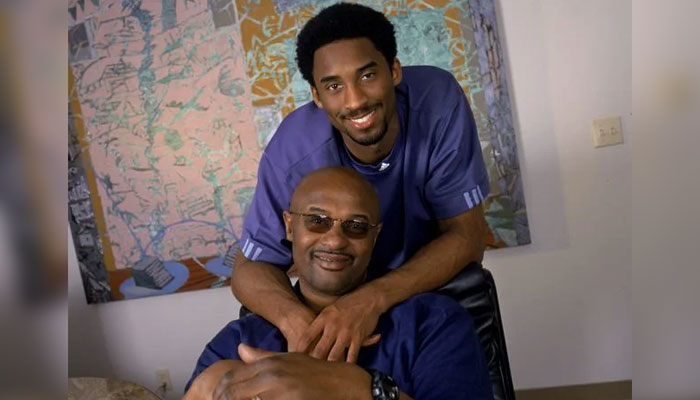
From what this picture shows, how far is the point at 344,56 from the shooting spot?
1.54m

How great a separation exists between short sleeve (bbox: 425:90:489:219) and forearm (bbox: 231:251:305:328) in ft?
1.40

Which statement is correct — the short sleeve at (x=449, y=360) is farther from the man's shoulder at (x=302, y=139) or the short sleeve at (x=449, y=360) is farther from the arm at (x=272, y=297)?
the man's shoulder at (x=302, y=139)

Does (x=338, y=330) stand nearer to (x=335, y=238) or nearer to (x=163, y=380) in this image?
(x=335, y=238)

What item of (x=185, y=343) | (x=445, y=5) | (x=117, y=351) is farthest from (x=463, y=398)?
(x=117, y=351)

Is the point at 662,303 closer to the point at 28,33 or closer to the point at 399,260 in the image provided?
the point at 28,33

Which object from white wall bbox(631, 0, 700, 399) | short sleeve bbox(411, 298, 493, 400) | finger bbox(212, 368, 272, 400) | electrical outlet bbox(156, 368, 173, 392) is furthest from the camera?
electrical outlet bbox(156, 368, 173, 392)

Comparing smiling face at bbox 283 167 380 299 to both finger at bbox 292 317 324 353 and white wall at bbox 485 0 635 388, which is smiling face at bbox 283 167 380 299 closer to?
finger at bbox 292 317 324 353

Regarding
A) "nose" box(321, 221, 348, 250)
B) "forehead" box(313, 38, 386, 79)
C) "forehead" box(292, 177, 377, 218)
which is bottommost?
"nose" box(321, 221, 348, 250)

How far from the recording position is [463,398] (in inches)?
49.2

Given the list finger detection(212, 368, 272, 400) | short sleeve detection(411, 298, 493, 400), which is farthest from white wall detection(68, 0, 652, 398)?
finger detection(212, 368, 272, 400)

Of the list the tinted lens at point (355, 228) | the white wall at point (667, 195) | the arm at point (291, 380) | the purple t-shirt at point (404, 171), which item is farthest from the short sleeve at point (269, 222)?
the white wall at point (667, 195)

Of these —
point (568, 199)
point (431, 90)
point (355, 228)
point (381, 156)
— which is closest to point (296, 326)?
point (355, 228)

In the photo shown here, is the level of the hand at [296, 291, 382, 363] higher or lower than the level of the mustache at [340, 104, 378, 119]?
lower

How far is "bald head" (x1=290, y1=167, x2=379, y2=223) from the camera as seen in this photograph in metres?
1.49
